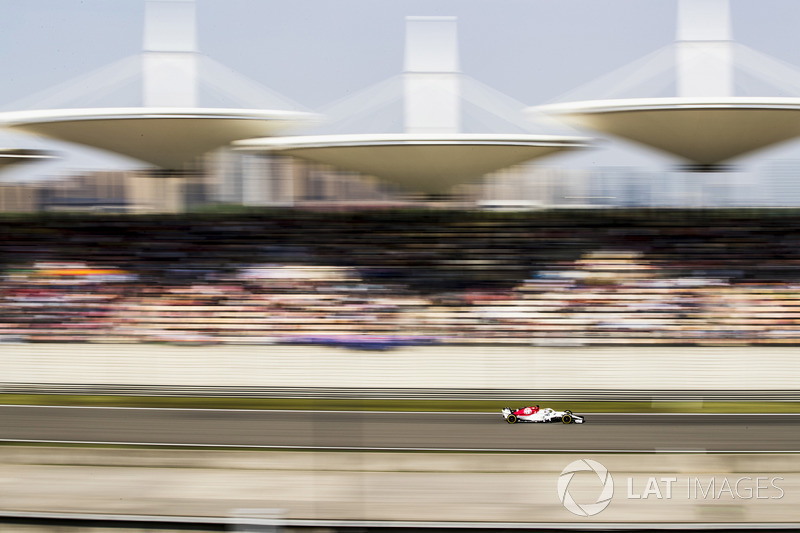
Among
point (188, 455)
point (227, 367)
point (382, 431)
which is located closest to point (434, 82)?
point (227, 367)

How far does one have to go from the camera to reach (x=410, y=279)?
1343cm

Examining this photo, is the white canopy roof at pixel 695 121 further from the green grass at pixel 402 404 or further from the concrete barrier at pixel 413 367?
the green grass at pixel 402 404

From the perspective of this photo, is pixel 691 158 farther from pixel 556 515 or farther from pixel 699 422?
pixel 556 515

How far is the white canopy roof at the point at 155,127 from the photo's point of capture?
1350 cm

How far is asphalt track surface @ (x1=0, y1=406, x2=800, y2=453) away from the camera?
27.5 ft

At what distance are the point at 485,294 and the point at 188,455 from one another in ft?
23.9

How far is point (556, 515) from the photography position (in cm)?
541

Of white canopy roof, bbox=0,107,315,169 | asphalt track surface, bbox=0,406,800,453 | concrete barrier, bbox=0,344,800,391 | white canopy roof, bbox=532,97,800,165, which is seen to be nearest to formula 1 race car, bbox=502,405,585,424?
asphalt track surface, bbox=0,406,800,453

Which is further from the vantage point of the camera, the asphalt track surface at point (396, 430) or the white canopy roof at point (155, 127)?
the white canopy roof at point (155, 127)

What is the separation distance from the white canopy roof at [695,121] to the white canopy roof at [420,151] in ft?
2.46

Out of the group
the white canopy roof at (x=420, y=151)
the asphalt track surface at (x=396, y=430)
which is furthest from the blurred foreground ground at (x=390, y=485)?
the white canopy roof at (x=420, y=151)

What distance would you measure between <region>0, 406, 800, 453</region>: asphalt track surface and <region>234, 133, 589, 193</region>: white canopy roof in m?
5.01

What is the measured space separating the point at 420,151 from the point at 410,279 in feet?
7.11

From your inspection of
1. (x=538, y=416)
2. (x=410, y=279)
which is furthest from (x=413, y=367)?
(x=538, y=416)
